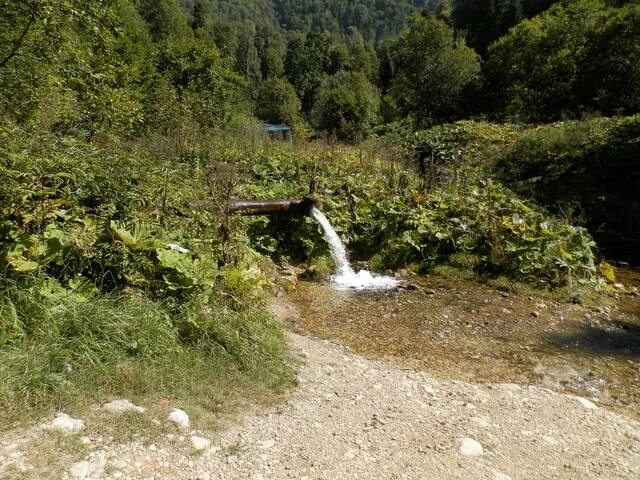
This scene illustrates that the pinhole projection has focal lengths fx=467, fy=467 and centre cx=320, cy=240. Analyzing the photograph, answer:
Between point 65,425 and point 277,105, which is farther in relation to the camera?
point 277,105

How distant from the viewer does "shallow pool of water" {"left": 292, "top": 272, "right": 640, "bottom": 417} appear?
4863mm

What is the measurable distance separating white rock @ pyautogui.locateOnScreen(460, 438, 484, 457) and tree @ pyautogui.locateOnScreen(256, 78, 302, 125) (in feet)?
174

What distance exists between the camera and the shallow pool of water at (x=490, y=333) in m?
4.86

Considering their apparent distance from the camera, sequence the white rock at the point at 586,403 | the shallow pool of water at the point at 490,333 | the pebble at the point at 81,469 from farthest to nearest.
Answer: the shallow pool of water at the point at 490,333
the white rock at the point at 586,403
the pebble at the point at 81,469

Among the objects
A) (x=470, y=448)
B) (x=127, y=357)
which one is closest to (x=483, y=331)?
(x=470, y=448)

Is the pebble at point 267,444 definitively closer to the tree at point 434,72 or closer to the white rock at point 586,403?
the white rock at point 586,403

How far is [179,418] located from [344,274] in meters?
5.06

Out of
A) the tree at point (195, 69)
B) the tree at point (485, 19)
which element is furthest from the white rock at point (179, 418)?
the tree at point (485, 19)

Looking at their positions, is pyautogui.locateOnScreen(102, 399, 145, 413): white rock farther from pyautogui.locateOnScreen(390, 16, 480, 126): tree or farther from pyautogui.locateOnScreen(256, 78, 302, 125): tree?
pyautogui.locateOnScreen(256, 78, 302, 125): tree

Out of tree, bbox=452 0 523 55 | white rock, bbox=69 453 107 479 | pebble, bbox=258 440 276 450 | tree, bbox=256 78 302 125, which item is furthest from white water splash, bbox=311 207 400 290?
tree, bbox=452 0 523 55

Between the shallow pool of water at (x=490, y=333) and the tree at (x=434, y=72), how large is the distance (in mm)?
24736

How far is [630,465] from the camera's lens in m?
3.35

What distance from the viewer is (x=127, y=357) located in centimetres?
372

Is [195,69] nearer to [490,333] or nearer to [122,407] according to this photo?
[490,333]
